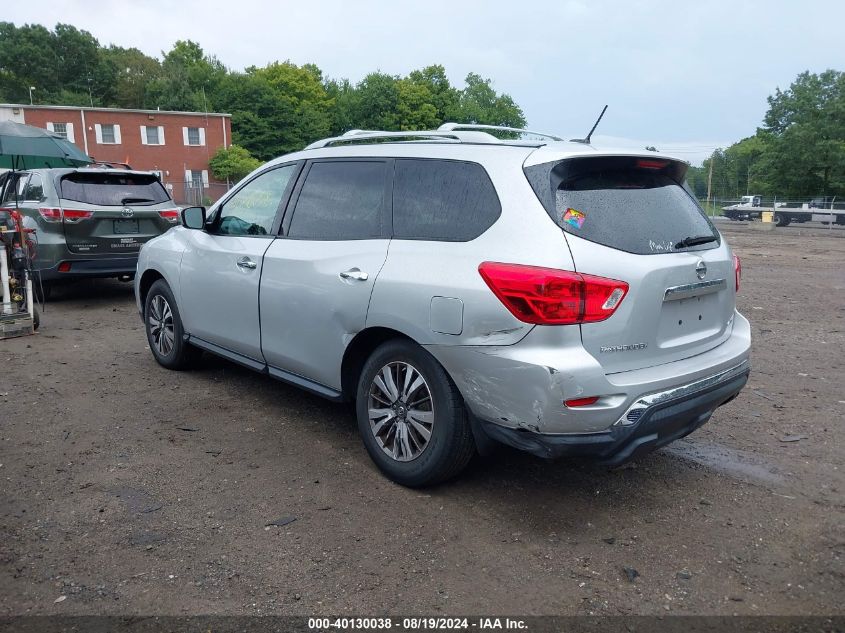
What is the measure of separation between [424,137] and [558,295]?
168cm

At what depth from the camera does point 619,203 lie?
3.38 m

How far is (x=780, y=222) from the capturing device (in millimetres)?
34281

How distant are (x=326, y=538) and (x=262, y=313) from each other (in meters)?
1.79

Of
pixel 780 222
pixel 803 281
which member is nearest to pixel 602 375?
pixel 803 281

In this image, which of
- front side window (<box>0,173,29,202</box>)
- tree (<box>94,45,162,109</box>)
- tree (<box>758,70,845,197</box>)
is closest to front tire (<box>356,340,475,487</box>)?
front side window (<box>0,173,29,202</box>)

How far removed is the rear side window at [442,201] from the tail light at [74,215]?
6333 millimetres

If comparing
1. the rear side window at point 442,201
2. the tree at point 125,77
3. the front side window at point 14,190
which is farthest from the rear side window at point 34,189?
the tree at point 125,77

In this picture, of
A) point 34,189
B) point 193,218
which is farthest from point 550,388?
point 34,189

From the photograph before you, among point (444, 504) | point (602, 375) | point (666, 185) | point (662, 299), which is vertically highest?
point (666, 185)

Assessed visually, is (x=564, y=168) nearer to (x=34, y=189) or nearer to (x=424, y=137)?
(x=424, y=137)

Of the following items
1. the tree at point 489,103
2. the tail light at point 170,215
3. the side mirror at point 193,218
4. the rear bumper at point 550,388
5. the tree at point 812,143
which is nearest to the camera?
the rear bumper at point 550,388

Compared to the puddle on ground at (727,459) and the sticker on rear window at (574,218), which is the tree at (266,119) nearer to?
the puddle on ground at (727,459)

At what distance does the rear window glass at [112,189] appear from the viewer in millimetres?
8797

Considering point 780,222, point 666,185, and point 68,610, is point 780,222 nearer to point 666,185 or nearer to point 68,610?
point 666,185
